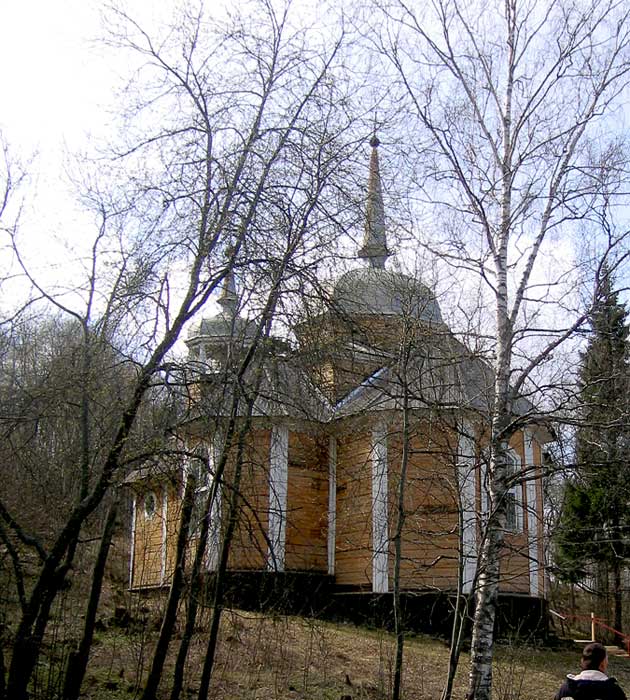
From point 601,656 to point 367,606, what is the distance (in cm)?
1124

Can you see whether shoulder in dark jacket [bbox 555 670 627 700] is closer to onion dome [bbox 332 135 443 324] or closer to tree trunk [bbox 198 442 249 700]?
tree trunk [bbox 198 442 249 700]

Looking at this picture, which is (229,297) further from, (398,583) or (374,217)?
(398,583)

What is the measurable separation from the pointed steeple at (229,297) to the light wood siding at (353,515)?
787cm

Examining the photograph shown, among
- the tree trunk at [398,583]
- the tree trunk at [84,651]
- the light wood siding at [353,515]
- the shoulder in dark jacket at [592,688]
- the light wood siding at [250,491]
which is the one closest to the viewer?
the shoulder in dark jacket at [592,688]

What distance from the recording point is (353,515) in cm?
1767

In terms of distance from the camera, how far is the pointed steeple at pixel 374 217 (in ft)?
30.1

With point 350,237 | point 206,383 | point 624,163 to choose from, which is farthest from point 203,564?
point 624,163

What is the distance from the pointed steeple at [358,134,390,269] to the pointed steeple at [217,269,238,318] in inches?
56.6

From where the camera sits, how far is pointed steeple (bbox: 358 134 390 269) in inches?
362

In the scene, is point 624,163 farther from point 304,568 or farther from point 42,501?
point 304,568

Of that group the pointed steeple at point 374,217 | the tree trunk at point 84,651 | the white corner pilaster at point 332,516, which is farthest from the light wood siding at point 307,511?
the pointed steeple at point 374,217

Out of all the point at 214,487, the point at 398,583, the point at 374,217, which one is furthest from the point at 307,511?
the point at 374,217

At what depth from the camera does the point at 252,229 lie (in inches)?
341

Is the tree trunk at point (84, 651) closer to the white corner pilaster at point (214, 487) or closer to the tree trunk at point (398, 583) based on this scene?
the white corner pilaster at point (214, 487)
